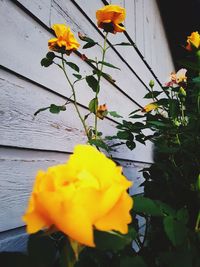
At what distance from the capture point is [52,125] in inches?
48.8

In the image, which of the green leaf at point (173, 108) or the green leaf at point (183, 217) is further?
the green leaf at point (173, 108)

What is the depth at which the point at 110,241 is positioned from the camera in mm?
411

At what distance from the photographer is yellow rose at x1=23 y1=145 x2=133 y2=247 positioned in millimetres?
345

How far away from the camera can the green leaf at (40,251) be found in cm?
52

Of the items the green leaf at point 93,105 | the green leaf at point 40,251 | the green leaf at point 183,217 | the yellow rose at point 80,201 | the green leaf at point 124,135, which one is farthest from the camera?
the green leaf at point 124,135

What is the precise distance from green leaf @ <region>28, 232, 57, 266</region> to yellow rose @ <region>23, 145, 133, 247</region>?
182mm

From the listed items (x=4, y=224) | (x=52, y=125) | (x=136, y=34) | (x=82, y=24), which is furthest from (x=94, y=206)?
(x=136, y=34)

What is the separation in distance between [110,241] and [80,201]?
3.9 inches

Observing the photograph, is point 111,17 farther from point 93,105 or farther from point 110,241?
point 110,241

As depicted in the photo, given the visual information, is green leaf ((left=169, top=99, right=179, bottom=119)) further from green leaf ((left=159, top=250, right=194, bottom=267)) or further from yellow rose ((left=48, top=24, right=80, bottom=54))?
green leaf ((left=159, top=250, right=194, bottom=267))

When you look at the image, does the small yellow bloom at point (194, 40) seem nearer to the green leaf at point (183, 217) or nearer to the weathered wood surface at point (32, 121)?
the weathered wood surface at point (32, 121)

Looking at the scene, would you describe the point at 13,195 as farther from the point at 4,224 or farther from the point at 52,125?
the point at 52,125

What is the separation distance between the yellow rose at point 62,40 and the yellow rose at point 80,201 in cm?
72

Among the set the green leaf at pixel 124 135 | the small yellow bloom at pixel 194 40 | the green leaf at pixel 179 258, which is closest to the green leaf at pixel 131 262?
the green leaf at pixel 179 258
